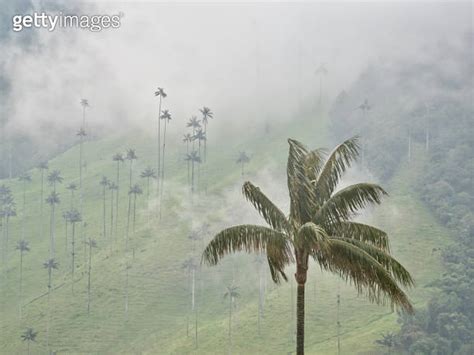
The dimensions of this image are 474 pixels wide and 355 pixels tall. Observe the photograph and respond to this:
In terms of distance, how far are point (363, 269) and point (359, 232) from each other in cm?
167

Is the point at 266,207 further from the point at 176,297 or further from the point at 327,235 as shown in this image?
the point at 176,297

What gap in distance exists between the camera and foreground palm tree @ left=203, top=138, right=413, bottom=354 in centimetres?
1959

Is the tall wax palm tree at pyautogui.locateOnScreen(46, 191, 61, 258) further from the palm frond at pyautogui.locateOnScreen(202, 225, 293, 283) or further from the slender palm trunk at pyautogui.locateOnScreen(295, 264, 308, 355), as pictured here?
the slender palm trunk at pyautogui.locateOnScreen(295, 264, 308, 355)

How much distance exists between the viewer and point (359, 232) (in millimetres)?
21031

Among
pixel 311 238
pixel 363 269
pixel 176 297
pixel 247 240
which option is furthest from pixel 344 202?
pixel 176 297

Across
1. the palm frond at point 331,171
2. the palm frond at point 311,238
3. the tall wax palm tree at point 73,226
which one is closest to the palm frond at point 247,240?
the palm frond at point 311,238

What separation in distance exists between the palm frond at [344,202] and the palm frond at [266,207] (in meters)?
1.03

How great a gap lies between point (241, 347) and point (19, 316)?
174ft

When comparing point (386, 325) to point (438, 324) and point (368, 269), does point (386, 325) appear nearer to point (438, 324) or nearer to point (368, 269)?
point (438, 324)

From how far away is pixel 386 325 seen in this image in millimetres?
121625

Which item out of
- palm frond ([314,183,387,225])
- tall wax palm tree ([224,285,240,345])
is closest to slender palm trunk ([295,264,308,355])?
palm frond ([314,183,387,225])

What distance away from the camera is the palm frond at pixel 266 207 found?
67.5 feet

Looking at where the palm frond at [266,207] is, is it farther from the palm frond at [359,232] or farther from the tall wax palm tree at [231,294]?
the tall wax palm tree at [231,294]

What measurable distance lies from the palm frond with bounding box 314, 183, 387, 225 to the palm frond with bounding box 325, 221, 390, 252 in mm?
225
